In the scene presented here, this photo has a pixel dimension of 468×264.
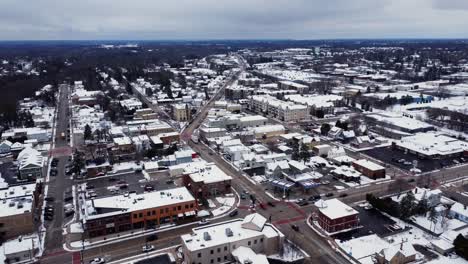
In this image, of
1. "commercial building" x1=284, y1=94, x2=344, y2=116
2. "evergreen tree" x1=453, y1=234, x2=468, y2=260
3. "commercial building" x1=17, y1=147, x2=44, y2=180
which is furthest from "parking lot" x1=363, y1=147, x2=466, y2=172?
"commercial building" x1=17, y1=147, x2=44, y2=180

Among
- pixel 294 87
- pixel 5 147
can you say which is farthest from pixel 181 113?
pixel 294 87

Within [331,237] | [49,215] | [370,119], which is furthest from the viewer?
[370,119]

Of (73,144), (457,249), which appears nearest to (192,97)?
(73,144)

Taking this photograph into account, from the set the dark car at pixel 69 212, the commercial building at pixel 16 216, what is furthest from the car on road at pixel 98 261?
the dark car at pixel 69 212

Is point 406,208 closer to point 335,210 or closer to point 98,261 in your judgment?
point 335,210

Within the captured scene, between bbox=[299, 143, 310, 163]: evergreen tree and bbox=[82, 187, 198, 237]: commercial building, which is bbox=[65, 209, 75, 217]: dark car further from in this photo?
bbox=[299, 143, 310, 163]: evergreen tree

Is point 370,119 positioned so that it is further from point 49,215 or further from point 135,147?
point 49,215
